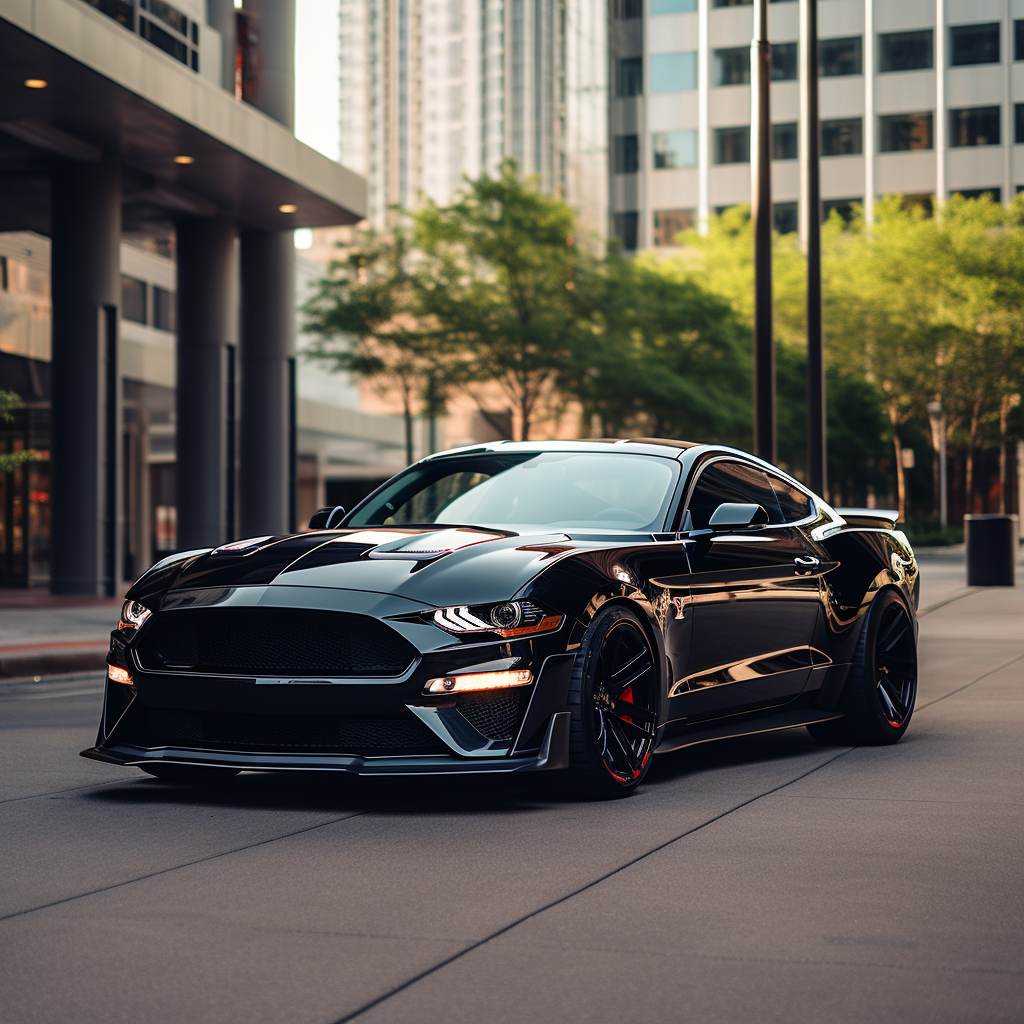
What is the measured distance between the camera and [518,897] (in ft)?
15.9

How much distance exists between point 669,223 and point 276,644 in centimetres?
8102

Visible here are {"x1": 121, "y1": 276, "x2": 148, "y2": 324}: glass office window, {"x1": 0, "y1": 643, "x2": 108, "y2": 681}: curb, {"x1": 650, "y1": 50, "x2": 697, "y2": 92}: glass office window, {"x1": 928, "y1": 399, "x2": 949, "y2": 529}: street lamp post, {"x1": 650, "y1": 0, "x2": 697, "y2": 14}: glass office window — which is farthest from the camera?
{"x1": 650, "y1": 50, "x2": 697, "y2": 92}: glass office window

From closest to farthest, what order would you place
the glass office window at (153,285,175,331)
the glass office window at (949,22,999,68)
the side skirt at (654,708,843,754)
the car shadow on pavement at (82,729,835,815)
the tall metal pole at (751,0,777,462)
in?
the car shadow on pavement at (82,729,835,815) < the side skirt at (654,708,843,754) < the tall metal pole at (751,0,777,462) < the glass office window at (153,285,175,331) < the glass office window at (949,22,999,68)

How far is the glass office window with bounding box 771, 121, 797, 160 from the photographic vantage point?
82688mm

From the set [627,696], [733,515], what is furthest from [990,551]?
[627,696]

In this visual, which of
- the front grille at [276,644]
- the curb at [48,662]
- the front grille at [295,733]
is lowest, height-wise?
the curb at [48,662]

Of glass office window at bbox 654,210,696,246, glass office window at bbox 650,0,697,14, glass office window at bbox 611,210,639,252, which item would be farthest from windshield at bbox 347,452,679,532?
glass office window at bbox 650,0,697,14

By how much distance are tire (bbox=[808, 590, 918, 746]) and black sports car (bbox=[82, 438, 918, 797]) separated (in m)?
0.29

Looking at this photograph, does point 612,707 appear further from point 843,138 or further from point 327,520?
point 843,138

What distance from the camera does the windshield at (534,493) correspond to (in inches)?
288

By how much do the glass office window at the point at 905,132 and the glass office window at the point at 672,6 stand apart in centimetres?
1171

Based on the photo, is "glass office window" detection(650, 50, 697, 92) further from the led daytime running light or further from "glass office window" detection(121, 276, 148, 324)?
the led daytime running light

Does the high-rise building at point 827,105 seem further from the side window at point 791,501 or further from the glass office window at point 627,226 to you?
the side window at point 791,501

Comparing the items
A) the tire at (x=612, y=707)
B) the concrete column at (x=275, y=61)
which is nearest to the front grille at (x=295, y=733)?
the tire at (x=612, y=707)
